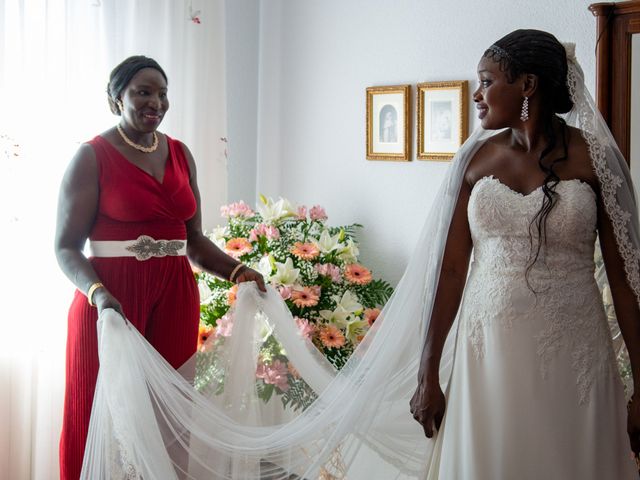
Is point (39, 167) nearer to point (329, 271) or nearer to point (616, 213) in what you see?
point (329, 271)

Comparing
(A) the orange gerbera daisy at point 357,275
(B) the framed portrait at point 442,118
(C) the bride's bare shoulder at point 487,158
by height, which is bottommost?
(A) the orange gerbera daisy at point 357,275

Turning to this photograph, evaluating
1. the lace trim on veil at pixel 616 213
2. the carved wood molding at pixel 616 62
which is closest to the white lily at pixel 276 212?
the carved wood molding at pixel 616 62

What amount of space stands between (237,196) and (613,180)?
2.39 m

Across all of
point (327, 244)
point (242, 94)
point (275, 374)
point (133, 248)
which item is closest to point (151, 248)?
point (133, 248)

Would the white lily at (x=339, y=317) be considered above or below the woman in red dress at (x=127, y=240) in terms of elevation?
below

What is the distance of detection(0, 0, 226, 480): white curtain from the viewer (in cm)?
284

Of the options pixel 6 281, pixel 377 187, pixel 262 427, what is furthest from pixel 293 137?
pixel 262 427

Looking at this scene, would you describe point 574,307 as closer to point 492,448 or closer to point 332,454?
point 492,448

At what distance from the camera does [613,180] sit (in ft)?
5.49

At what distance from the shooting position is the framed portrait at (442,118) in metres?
2.88

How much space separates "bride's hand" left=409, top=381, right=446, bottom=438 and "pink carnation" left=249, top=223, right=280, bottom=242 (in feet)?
4.18

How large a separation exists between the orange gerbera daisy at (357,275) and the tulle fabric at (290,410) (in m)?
0.77

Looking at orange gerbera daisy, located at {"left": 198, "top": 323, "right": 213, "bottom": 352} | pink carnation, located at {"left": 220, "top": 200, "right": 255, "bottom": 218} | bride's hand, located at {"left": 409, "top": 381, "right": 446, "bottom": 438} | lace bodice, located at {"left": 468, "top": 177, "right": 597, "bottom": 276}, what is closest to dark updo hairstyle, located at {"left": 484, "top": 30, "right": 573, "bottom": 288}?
lace bodice, located at {"left": 468, "top": 177, "right": 597, "bottom": 276}

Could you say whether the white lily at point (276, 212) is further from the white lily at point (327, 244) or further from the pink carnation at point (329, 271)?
the pink carnation at point (329, 271)
